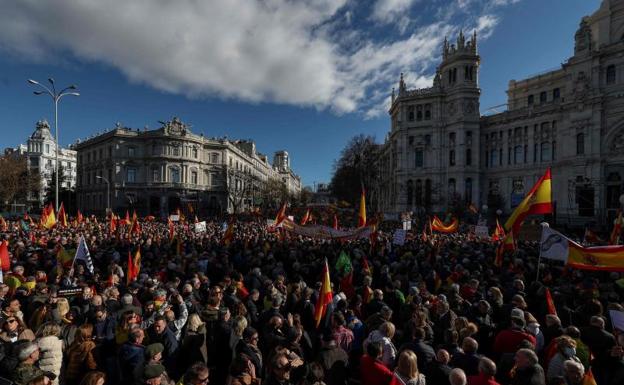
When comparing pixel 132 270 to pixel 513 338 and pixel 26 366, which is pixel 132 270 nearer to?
pixel 26 366

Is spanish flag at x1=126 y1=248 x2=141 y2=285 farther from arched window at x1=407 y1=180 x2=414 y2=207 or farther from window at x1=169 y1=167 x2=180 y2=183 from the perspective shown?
window at x1=169 y1=167 x2=180 y2=183

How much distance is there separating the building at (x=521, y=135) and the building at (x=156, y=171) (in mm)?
30148

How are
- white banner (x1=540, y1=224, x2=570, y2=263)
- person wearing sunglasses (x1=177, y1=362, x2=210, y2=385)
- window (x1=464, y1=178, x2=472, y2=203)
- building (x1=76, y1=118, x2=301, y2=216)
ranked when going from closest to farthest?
person wearing sunglasses (x1=177, y1=362, x2=210, y2=385) < white banner (x1=540, y1=224, x2=570, y2=263) < window (x1=464, y1=178, x2=472, y2=203) < building (x1=76, y1=118, x2=301, y2=216)

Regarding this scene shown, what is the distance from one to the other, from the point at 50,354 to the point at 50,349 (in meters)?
0.06

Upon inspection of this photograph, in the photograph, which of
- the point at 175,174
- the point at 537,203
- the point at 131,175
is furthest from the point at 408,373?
the point at 131,175

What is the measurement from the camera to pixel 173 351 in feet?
15.4

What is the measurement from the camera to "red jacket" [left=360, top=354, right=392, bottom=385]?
12.7 feet

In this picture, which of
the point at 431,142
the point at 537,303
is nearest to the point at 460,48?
the point at 431,142

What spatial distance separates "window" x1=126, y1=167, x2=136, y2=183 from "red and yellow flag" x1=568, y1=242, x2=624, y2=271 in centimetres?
6091

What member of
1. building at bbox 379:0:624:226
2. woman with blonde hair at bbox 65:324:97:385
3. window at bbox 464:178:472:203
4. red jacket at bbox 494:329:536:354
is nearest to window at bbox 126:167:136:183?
building at bbox 379:0:624:226

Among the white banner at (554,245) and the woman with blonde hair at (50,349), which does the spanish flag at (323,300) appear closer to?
the woman with blonde hair at (50,349)

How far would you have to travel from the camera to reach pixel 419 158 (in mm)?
50656

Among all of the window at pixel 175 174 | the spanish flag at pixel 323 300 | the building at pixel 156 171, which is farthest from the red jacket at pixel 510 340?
the window at pixel 175 174

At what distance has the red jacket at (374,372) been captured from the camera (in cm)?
387
